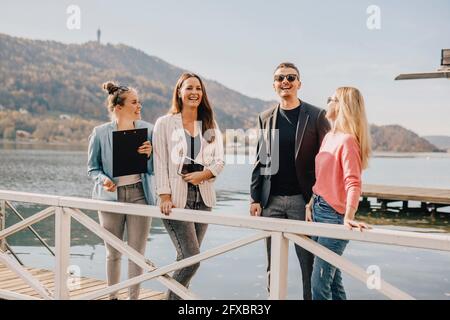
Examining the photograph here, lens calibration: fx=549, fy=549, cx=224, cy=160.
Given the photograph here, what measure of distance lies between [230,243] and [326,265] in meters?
0.53

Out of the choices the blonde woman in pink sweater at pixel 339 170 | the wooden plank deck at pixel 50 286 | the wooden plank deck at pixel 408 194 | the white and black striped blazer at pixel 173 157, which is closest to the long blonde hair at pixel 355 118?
the blonde woman in pink sweater at pixel 339 170

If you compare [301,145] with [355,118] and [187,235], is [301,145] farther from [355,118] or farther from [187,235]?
[187,235]

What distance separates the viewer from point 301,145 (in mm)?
3320

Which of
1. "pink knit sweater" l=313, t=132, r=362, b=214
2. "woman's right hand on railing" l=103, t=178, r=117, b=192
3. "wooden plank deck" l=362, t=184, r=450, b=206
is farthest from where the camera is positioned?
"wooden plank deck" l=362, t=184, r=450, b=206

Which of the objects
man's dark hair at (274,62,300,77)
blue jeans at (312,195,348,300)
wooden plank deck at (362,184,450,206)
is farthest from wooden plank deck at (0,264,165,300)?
wooden plank deck at (362,184,450,206)

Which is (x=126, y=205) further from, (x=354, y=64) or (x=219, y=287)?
(x=354, y=64)

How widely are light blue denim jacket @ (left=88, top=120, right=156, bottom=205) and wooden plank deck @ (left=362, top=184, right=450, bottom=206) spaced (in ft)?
39.1

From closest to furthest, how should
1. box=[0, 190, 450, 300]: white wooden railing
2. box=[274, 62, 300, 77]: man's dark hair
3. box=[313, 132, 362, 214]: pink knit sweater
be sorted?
box=[0, 190, 450, 300]: white wooden railing → box=[313, 132, 362, 214]: pink knit sweater → box=[274, 62, 300, 77]: man's dark hair

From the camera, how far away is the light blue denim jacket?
359cm

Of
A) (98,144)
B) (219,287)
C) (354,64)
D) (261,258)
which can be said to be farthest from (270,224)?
(354,64)

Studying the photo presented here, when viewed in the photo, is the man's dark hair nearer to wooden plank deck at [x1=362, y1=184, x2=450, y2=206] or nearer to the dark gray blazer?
the dark gray blazer

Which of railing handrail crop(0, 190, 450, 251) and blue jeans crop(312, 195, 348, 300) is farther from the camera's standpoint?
blue jeans crop(312, 195, 348, 300)

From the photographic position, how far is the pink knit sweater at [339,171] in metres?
2.80
